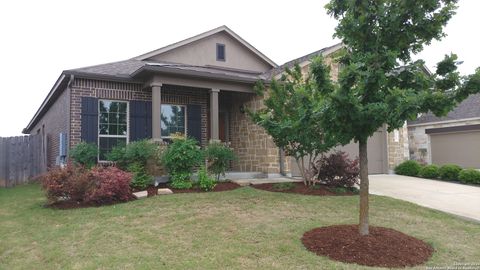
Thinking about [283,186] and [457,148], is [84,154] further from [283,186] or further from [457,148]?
[457,148]

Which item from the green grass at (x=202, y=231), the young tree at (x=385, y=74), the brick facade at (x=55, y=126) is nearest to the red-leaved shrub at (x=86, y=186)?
the green grass at (x=202, y=231)

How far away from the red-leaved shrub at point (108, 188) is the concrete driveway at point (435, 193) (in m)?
6.44

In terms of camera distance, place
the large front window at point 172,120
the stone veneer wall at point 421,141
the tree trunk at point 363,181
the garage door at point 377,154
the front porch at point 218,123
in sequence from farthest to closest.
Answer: the stone veneer wall at point 421,141, the garage door at point 377,154, the large front window at point 172,120, the front porch at point 218,123, the tree trunk at point 363,181

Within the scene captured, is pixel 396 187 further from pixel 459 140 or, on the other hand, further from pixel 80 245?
pixel 80 245

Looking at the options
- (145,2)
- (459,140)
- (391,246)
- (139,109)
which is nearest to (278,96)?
(139,109)

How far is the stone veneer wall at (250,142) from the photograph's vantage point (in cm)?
1209

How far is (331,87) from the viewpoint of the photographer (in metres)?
4.50

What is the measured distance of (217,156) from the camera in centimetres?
976

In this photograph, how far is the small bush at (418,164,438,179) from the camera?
13.0 metres

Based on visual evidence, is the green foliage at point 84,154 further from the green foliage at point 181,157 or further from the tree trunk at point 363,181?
the tree trunk at point 363,181

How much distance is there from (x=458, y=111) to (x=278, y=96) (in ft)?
38.8

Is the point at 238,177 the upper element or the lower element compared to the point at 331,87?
lower

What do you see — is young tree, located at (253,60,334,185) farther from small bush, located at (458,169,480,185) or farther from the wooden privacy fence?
the wooden privacy fence

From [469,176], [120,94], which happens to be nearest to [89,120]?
[120,94]
